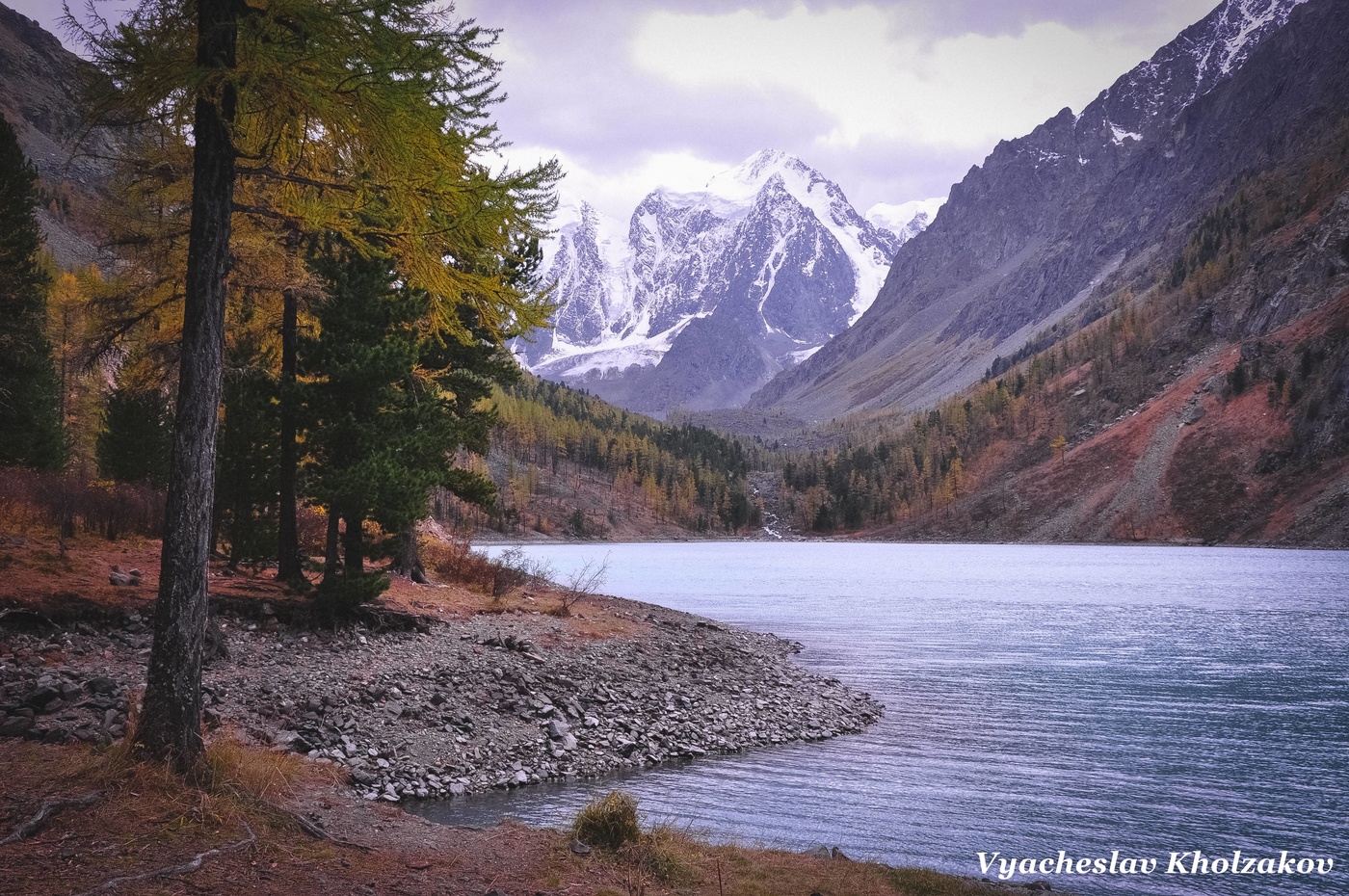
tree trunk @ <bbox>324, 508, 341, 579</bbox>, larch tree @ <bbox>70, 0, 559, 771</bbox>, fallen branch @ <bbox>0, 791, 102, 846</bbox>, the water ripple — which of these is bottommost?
the water ripple

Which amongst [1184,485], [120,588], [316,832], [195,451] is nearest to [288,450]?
[120,588]

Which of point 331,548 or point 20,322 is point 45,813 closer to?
point 331,548

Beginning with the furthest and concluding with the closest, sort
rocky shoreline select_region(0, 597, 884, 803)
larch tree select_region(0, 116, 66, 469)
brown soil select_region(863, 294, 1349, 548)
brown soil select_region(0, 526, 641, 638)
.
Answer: brown soil select_region(863, 294, 1349, 548) → larch tree select_region(0, 116, 66, 469) → brown soil select_region(0, 526, 641, 638) → rocky shoreline select_region(0, 597, 884, 803)

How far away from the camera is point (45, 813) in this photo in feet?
25.9

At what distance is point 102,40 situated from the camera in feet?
28.6

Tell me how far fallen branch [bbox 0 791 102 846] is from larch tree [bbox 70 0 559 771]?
85 cm

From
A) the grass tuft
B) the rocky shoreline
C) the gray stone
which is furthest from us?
the rocky shoreline

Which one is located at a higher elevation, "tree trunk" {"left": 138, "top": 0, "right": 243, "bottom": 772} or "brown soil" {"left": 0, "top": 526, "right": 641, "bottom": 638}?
"tree trunk" {"left": 138, "top": 0, "right": 243, "bottom": 772}

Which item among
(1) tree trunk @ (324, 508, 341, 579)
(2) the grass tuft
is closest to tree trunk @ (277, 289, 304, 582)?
(1) tree trunk @ (324, 508, 341, 579)

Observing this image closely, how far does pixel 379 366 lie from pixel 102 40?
10.9 m

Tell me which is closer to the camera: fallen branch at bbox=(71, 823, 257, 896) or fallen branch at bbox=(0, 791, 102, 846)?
fallen branch at bbox=(71, 823, 257, 896)

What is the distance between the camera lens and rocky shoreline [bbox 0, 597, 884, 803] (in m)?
13.9

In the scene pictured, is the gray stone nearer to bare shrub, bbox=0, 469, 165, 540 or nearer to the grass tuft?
the grass tuft

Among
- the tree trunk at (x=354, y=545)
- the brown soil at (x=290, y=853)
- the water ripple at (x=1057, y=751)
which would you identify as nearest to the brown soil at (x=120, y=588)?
the tree trunk at (x=354, y=545)
